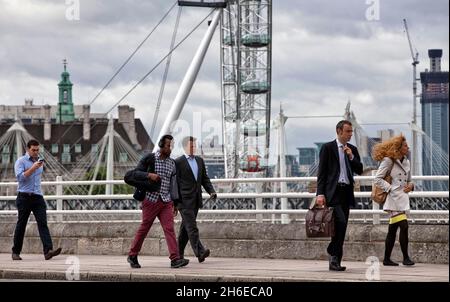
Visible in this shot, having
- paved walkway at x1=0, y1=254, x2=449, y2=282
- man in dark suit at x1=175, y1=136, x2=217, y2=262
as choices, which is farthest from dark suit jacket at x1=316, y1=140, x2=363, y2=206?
man in dark suit at x1=175, y1=136, x2=217, y2=262

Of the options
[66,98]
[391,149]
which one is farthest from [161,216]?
[66,98]

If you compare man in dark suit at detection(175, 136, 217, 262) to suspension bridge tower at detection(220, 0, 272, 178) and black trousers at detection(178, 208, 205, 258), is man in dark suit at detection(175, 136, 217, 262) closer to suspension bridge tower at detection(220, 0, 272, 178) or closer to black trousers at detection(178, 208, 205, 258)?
black trousers at detection(178, 208, 205, 258)

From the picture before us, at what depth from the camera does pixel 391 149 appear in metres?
15.8

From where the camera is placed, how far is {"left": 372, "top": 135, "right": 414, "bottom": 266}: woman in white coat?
15.8 m

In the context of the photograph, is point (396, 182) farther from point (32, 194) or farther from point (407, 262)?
point (32, 194)

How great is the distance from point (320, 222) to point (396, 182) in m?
1.53

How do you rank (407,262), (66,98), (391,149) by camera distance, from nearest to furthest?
1. (391,149)
2. (407,262)
3. (66,98)

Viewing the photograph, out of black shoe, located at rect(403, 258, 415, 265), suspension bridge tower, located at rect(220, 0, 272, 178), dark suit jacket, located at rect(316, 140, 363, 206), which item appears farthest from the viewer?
suspension bridge tower, located at rect(220, 0, 272, 178)

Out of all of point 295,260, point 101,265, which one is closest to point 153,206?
point 101,265

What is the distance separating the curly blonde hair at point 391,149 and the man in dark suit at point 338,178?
0.79 m

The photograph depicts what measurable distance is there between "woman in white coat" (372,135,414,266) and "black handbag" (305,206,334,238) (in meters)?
1.27

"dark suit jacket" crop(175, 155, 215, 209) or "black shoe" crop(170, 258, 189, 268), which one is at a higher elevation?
"dark suit jacket" crop(175, 155, 215, 209)

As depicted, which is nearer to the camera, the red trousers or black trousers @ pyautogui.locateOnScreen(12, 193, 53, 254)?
the red trousers

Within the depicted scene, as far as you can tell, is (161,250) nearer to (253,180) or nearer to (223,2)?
(253,180)
